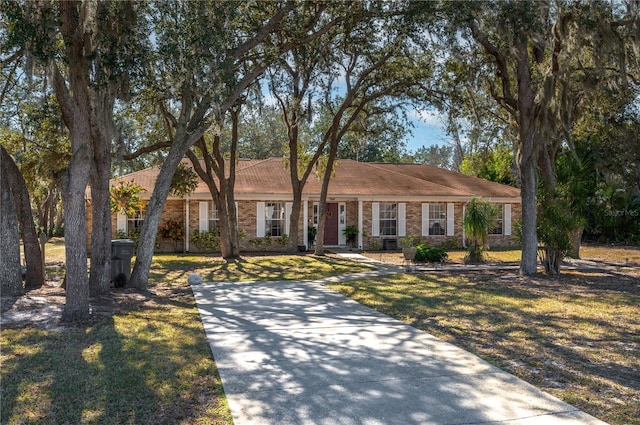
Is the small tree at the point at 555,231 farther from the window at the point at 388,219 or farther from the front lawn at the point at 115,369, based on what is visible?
the window at the point at 388,219

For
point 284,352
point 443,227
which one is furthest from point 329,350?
point 443,227

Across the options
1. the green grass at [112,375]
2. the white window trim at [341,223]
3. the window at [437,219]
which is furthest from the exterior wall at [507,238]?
the green grass at [112,375]

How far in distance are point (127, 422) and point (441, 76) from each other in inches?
582

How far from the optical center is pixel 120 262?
1077cm

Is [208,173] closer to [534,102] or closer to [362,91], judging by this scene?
[362,91]

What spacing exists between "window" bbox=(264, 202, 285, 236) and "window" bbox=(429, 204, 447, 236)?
6431mm

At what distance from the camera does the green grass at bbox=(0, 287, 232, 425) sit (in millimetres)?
3996

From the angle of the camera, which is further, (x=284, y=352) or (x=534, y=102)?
(x=534, y=102)

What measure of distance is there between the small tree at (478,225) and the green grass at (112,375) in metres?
10.6

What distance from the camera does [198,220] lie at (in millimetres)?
20562

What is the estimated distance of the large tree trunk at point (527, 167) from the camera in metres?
12.8

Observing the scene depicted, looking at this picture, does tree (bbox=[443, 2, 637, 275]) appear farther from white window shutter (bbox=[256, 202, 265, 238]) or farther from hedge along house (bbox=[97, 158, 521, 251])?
white window shutter (bbox=[256, 202, 265, 238])

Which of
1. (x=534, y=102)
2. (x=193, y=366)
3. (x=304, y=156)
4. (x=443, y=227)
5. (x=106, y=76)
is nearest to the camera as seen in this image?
(x=193, y=366)

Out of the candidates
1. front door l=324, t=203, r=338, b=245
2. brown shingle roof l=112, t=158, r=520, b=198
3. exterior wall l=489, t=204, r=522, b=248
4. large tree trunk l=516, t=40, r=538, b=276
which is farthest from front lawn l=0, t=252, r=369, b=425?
exterior wall l=489, t=204, r=522, b=248
